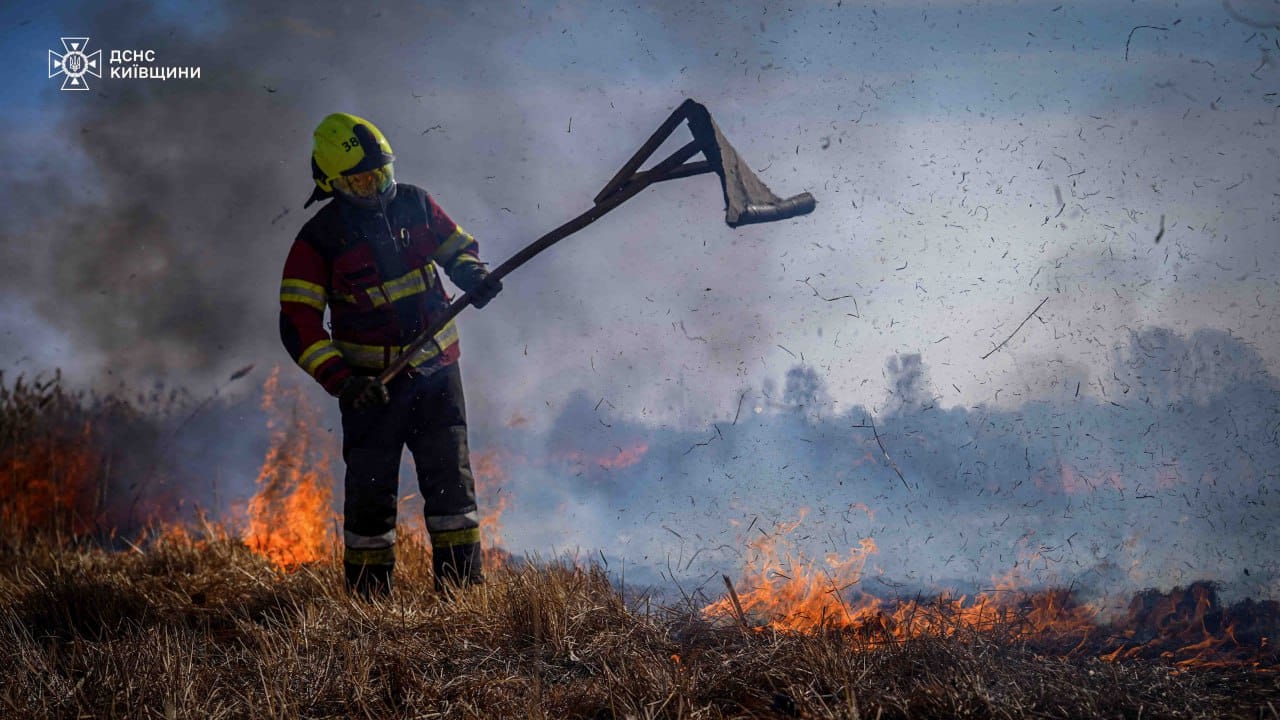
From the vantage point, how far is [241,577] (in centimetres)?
521

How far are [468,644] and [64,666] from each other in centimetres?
167

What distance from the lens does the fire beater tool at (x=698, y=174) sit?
3.81 meters

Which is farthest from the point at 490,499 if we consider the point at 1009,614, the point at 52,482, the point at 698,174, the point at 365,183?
the point at 52,482

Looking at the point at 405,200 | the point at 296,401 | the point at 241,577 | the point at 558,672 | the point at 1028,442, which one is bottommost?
the point at 558,672

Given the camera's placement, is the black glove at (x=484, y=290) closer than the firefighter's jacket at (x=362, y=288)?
Yes

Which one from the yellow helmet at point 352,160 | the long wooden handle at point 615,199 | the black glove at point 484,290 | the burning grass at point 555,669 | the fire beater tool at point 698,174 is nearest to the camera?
the burning grass at point 555,669

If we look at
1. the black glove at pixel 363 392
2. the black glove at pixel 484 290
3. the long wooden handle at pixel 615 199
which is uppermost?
the long wooden handle at pixel 615 199

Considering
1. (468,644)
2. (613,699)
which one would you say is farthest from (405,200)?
(613,699)

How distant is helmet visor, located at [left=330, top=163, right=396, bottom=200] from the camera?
479 centimetres

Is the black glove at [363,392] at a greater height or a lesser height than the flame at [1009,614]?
greater

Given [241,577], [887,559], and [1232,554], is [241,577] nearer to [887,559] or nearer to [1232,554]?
[887,559]

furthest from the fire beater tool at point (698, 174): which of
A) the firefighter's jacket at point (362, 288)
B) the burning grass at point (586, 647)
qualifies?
the burning grass at point (586, 647)

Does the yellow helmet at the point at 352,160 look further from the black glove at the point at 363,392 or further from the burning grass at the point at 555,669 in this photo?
the burning grass at the point at 555,669

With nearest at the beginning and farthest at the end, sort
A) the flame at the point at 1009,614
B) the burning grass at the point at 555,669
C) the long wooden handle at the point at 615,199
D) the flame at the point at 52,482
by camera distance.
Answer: the burning grass at the point at 555,669, the flame at the point at 1009,614, the long wooden handle at the point at 615,199, the flame at the point at 52,482
